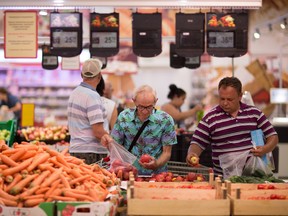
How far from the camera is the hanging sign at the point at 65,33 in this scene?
8266 millimetres

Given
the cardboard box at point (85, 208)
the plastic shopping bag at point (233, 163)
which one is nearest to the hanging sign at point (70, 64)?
the plastic shopping bag at point (233, 163)

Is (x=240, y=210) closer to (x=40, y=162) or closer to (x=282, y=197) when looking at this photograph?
(x=282, y=197)

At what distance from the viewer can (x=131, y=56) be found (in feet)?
50.0

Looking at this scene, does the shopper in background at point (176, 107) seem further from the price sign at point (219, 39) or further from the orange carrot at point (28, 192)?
the orange carrot at point (28, 192)

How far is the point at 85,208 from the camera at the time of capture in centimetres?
363

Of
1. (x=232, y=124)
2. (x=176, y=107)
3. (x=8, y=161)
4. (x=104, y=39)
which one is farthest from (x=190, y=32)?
(x=8, y=161)

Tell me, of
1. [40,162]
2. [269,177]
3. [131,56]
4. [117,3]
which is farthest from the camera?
[131,56]

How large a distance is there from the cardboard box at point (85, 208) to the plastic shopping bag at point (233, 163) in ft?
6.40

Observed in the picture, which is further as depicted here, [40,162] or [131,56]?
[131,56]

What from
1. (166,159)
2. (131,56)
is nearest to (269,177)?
(166,159)

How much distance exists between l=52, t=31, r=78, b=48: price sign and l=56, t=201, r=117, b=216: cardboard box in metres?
4.89

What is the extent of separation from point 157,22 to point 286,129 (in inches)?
151

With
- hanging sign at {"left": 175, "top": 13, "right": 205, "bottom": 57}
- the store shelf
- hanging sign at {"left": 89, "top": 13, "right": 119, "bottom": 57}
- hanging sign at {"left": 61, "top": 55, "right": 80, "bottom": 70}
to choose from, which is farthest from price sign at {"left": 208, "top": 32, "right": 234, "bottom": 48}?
hanging sign at {"left": 61, "top": 55, "right": 80, "bottom": 70}

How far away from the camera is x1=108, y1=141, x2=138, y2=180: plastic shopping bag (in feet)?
16.8
